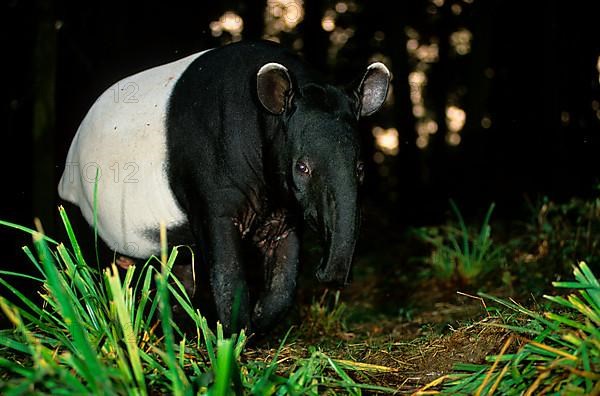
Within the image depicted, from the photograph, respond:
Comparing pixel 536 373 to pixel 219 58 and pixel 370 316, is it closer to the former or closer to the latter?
pixel 219 58

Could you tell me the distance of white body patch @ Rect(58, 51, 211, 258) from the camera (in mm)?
3891

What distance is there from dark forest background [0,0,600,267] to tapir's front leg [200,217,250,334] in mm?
1844


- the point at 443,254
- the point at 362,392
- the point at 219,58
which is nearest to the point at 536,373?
→ the point at 362,392

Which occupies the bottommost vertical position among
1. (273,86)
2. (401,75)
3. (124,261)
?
(124,261)

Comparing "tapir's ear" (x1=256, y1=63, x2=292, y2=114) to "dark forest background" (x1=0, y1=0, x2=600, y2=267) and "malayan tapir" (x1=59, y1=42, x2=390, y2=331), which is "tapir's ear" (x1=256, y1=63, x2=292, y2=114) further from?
"dark forest background" (x1=0, y1=0, x2=600, y2=267)

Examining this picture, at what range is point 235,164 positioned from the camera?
3662mm

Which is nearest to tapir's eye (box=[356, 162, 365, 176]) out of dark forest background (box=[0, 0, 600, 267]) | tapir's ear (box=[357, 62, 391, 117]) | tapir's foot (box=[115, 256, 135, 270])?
tapir's ear (box=[357, 62, 391, 117])

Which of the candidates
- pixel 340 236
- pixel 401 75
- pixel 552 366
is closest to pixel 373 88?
pixel 340 236

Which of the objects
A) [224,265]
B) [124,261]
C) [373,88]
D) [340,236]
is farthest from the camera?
[124,261]

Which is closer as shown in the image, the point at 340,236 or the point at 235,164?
the point at 340,236

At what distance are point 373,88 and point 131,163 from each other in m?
1.45

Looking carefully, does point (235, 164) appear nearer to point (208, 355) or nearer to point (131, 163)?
point (131, 163)

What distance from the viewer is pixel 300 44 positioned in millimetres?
13734

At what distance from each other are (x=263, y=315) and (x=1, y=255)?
92.5 inches
